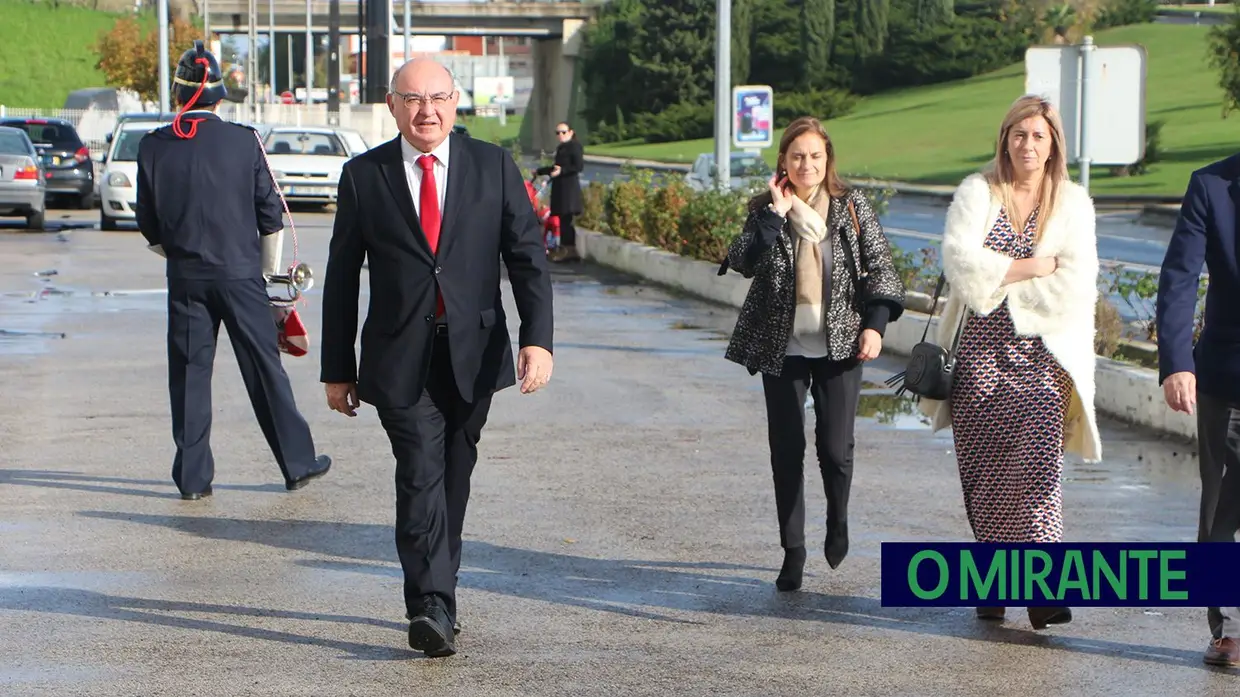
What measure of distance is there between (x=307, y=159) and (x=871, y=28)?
62383mm

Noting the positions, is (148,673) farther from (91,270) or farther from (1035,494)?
(91,270)

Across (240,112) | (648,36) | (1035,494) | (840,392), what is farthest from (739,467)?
(648,36)

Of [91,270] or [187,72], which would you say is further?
[91,270]

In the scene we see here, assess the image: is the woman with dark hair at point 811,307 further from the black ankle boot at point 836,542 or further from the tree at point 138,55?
the tree at point 138,55

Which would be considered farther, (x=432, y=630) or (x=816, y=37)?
(x=816, y=37)

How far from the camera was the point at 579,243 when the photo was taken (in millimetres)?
25734

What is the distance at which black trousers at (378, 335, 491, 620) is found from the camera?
20.4 ft

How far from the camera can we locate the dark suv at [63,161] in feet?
119

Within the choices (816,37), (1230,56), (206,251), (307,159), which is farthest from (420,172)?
(816,37)

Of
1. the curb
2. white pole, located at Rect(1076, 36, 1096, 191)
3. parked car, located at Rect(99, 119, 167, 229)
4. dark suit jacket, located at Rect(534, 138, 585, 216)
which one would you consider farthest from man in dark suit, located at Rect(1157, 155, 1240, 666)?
parked car, located at Rect(99, 119, 167, 229)

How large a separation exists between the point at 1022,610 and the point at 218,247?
13.0 feet

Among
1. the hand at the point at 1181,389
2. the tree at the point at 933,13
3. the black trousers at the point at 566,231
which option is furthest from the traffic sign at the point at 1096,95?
the tree at the point at 933,13

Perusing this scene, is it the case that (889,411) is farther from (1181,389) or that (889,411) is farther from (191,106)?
(1181,389)

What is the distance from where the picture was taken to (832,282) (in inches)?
284
